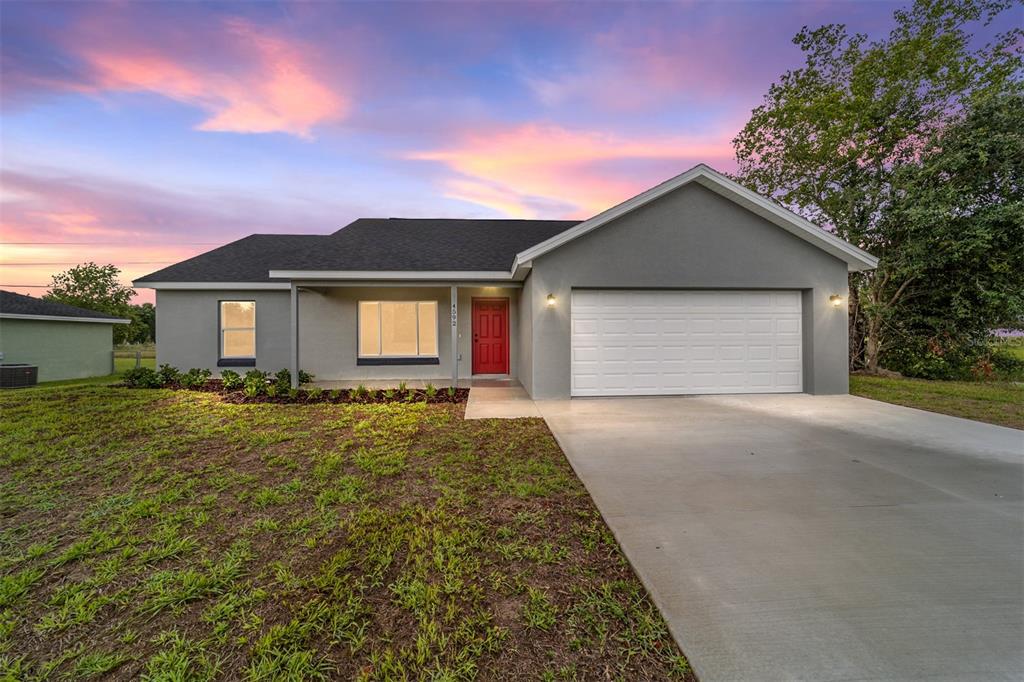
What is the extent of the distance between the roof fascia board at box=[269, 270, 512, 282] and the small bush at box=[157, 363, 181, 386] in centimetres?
385

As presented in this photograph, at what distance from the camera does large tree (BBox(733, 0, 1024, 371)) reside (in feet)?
34.8

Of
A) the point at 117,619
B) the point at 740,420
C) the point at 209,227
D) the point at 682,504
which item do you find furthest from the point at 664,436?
the point at 209,227

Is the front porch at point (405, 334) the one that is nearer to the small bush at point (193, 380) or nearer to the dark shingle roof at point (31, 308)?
the small bush at point (193, 380)

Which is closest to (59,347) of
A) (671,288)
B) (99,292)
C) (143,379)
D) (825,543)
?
(143,379)

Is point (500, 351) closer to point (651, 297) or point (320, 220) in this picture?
point (651, 297)

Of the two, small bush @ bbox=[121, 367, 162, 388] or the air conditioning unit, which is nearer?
small bush @ bbox=[121, 367, 162, 388]

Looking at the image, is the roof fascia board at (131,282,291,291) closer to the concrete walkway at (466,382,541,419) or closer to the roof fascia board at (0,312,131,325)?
the roof fascia board at (0,312,131,325)

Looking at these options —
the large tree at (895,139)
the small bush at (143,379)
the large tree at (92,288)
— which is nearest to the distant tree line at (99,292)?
the large tree at (92,288)

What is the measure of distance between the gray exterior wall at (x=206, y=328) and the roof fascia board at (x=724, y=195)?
7363 mm

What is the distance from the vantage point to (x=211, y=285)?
10.8 m

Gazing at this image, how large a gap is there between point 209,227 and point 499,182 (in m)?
16.6

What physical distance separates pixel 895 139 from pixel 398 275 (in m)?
15.9

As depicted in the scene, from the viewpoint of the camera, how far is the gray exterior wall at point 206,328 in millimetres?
10930

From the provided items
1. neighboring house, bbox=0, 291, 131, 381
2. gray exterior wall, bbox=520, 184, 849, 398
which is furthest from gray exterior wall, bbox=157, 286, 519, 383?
neighboring house, bbox=0, 291, 131, 381
